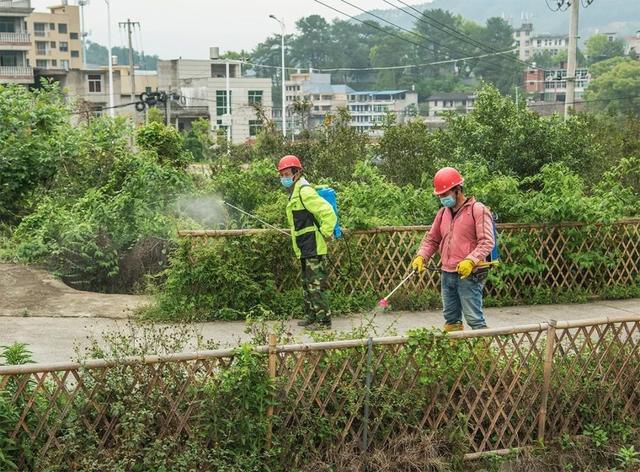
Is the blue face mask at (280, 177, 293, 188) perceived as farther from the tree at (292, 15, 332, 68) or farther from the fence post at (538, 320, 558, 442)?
the tree at (292, 15, 332, 68)

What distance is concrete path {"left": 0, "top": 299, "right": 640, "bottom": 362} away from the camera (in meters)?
9.44

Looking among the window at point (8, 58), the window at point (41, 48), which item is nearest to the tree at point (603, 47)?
the window at point (41, 48)

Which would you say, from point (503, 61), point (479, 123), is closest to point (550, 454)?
point (479, 123)

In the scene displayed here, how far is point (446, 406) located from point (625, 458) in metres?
1.45

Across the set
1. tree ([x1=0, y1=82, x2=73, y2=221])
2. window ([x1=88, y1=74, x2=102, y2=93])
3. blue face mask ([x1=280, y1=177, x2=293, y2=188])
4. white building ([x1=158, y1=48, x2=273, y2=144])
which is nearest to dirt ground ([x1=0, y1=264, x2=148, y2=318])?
blue face mask ([x1=280, y1=177, x2=293, y2=188])

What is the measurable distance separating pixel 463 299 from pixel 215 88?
234 feet

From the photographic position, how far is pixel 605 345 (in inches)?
287

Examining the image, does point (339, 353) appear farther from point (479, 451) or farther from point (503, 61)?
point (503, 61)

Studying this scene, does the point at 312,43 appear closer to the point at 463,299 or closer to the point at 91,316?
the point at 91,316

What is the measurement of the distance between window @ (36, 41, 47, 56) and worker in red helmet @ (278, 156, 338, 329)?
330 feet

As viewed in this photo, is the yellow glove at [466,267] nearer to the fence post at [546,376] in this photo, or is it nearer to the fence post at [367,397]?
the fence post at [546,376]

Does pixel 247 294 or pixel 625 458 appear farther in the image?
pixel 247 294

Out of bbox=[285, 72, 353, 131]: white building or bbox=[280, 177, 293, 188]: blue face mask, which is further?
bbox=[285, 72, 353, 131]: white building

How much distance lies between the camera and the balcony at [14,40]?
72000 millimetres
